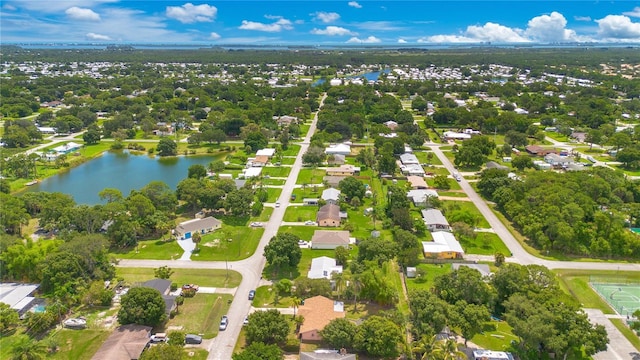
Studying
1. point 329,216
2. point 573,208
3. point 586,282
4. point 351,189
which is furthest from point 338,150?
point 586,282

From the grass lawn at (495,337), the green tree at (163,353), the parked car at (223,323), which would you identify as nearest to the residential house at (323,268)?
the parked car at (223,323)

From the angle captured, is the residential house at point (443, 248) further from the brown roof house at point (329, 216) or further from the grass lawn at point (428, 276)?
the brown roof house at point (329, 216)

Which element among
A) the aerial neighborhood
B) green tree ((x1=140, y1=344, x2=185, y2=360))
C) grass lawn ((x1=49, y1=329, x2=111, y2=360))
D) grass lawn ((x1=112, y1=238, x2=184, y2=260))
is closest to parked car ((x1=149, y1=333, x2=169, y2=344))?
the aerial neighborhood

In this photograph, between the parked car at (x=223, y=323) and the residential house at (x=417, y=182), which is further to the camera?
the residential house at (x=417, y=182)

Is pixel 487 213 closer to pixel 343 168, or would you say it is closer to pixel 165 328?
pixel 343 168

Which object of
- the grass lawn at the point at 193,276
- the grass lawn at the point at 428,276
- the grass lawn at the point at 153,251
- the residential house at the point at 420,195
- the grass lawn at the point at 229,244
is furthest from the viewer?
the residential house at the point at 420,195

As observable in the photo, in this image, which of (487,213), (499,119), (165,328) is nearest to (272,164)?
(487,213)
